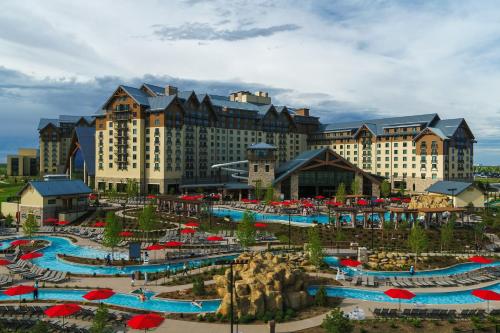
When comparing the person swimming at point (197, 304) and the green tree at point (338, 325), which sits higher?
the green tree at point (338, 325)

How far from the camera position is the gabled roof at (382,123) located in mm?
122562

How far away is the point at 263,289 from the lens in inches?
1201

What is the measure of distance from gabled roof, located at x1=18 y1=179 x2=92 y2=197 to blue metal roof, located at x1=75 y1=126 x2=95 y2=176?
49.7 metres

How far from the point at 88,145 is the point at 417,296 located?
386 ft

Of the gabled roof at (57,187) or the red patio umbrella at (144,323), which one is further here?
the gabled roof at (57,187)

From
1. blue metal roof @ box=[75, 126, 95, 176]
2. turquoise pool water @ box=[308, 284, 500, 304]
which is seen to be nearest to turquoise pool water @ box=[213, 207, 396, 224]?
turquoise pool water @ box=[308, 284, 500, 304]

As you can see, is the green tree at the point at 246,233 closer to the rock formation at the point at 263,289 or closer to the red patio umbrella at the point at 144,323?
the rock formation at the point at 263,289

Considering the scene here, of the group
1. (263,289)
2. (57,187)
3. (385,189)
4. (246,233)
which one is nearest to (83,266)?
(246,233)

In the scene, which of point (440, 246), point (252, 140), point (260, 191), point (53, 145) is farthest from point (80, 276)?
Answer: point (53, 145)

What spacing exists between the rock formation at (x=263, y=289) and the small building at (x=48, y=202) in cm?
5112

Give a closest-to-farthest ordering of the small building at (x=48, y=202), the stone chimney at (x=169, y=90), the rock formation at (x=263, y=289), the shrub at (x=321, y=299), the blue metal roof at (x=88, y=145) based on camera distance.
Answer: the rock formation at (x=263, y=289)
the shrub at (x=321, y=299)
the small building at (x=48, y=202)
the stone chimney at (x=169, y=90)
the blue metal roof at (x=88, y=145)

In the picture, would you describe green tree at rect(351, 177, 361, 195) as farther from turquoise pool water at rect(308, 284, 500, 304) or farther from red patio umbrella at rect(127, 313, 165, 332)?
red patio umbrella at rect(127, 313, 165, 332)

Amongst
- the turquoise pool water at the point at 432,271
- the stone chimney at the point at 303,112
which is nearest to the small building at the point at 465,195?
the turquoise pool water at the point at 432,271

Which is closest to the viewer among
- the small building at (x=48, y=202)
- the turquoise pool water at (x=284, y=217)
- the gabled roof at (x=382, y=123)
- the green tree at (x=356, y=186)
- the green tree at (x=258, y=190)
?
the small building at (x=48, y=202)
